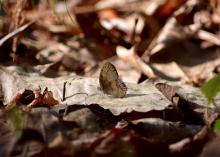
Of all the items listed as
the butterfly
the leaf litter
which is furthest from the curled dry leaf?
the butterfly

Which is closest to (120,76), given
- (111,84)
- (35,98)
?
(111,84)

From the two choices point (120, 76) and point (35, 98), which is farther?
point (120, 76)

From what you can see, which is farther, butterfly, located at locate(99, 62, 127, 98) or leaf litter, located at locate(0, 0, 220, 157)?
butterfly, located at locate(99, 62, 127, 98)

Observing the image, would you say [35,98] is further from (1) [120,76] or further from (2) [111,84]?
(1) [120,76]

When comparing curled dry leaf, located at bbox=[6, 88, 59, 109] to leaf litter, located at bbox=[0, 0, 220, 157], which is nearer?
leaf litter, located at bbox=[0, 0, 220, 157]

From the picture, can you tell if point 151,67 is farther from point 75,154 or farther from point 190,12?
point 75,154

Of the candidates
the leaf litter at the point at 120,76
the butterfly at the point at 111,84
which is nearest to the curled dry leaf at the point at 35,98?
the leaf litter at the point at 120,76

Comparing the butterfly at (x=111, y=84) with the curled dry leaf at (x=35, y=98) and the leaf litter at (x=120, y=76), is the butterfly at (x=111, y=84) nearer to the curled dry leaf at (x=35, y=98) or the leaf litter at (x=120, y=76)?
the leaf litter at (x=120, y=76)

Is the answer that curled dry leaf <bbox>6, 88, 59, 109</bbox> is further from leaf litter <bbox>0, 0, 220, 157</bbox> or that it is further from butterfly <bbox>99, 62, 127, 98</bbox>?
butterfly <bbox>99, 62, 127, 98</bbox>
